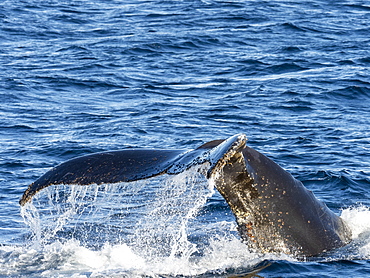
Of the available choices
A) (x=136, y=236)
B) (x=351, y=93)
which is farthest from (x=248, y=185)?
(x=351, y=93)

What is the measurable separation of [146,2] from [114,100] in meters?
13.1

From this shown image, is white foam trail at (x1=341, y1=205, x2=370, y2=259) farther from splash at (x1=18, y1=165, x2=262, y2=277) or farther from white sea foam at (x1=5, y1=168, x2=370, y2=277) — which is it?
splash at (x1=18, y1=165, x2=262, y2=277)

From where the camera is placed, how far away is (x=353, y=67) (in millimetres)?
16172

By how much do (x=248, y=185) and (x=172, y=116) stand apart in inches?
300

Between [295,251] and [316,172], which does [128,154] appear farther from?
[316,172]

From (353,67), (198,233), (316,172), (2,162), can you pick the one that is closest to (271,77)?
(353,67)

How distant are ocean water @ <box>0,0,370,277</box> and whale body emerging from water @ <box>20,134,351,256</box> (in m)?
0.16

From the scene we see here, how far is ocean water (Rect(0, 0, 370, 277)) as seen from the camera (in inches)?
253

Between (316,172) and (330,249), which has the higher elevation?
(330,249)

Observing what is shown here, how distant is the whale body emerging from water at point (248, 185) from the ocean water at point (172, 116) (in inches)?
6.2

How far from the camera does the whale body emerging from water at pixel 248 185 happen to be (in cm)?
509

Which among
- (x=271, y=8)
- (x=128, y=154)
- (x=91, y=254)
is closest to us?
(x=128, y=154)

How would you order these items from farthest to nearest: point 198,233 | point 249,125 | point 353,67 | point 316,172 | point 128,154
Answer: point 353,67, point 249,125, point 316,172, point 198,233, point 128,154

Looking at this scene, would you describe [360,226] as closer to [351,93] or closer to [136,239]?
[136,239]
